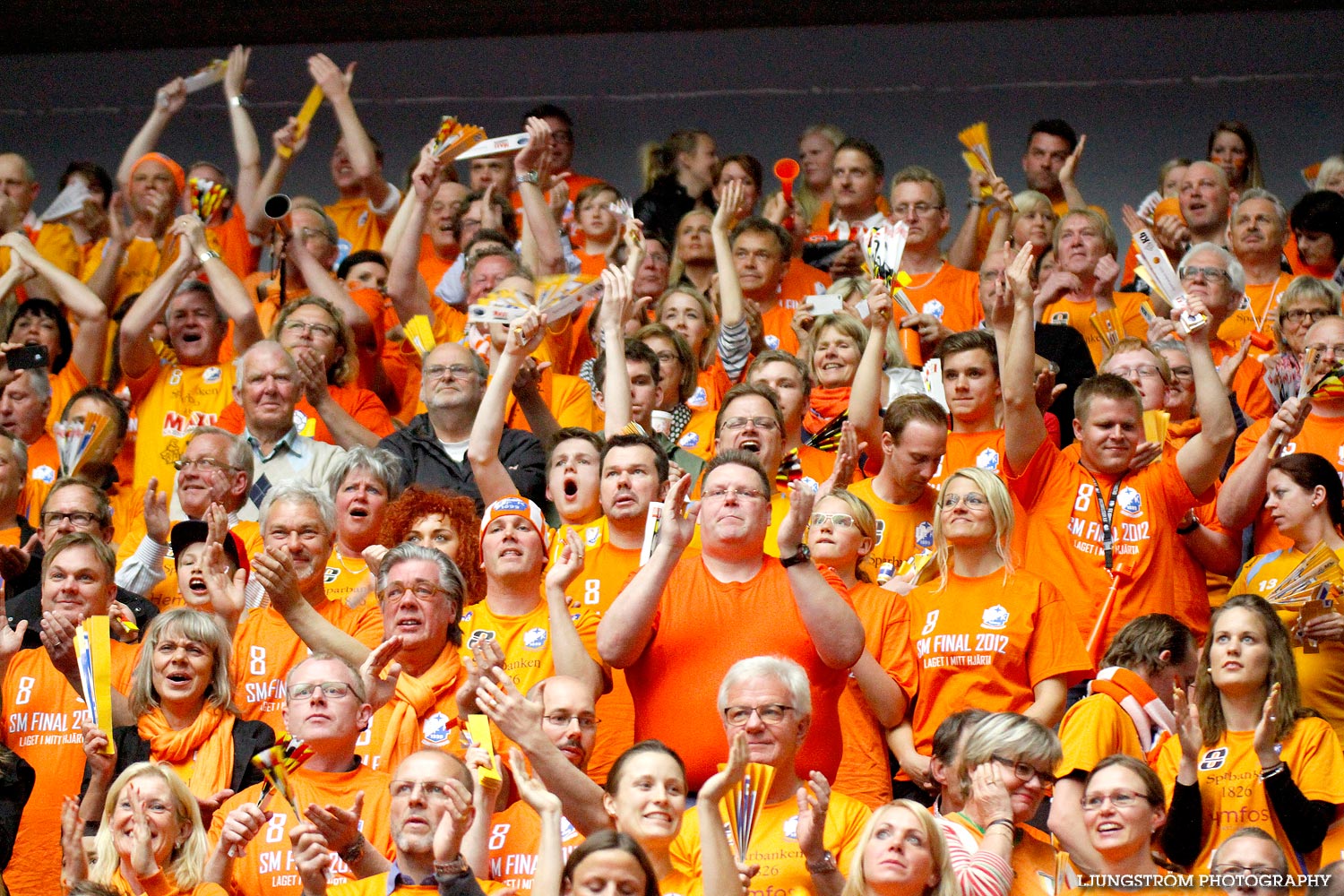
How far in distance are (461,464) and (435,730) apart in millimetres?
1671

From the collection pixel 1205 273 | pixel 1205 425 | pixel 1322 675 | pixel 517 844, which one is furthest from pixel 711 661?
pixel 1205 273

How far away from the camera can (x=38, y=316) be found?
8938 mm

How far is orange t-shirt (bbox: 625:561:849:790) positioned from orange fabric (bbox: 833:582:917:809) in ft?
1.39

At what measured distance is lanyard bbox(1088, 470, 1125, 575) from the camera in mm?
6648

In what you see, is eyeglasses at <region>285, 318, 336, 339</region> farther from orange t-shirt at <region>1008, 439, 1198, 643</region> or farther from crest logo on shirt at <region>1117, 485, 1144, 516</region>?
crest logo on shirt at <region>1117, 485, 1144, 516</region>

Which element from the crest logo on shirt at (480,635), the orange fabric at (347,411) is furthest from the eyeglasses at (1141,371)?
the orange fabric at (347,411)

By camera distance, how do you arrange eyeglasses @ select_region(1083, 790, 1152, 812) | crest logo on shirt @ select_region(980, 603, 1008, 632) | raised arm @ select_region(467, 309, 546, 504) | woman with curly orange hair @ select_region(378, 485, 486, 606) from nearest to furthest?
eyeglasses @ select_region(1083, 790, 1152, 812)
crest logo on shirt @ select_region(980, 603, 1008, 632)
woman with curly orange hair @ select_region(378, 485, 486, 606)
raised arm @ select_region(467, 309, 546, 504)

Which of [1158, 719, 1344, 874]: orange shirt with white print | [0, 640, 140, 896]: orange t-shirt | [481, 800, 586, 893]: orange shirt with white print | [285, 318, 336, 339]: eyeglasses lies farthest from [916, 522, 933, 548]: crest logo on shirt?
[285, 318, 336, 339]: eyeglasses

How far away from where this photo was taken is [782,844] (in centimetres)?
500

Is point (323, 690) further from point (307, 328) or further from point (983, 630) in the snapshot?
point (307, 328)

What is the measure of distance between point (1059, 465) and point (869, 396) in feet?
2.43

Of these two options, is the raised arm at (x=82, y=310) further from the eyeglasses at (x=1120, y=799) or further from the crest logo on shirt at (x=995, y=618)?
the eyeglasses at (x=1120, y=799)

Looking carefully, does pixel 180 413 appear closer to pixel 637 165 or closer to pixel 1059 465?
pixel 1059 465

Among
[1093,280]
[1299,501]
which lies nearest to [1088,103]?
[1093,280]
